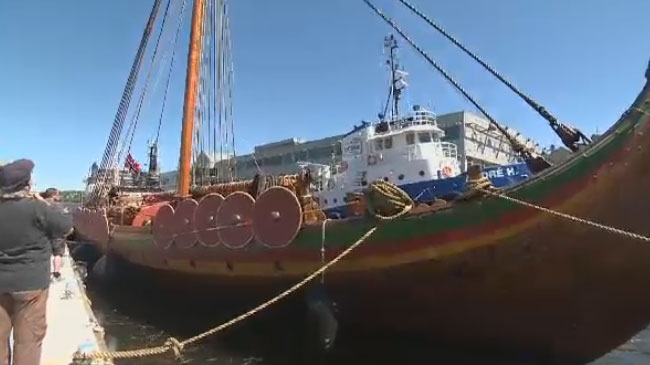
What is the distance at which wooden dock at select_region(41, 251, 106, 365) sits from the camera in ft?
18.1

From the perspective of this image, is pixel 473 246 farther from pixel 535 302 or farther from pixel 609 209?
pixel 609 209

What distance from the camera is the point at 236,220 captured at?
33.3 feet

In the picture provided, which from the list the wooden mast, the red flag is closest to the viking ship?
the wooden mast

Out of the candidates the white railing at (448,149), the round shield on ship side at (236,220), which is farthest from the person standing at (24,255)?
the white railing at (448,149)

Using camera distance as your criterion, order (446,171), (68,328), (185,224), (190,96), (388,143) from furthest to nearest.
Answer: (388,143) < (446,171) < (190,96) < (185,224) < (68,328)

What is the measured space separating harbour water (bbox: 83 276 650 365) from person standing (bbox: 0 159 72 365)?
4640 millimetres

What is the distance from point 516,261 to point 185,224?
7537 millimetres

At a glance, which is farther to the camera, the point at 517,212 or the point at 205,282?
the point at 205,282

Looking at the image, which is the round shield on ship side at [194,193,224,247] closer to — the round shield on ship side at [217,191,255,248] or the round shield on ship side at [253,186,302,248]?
the round shield on ship side at [217,191,255,248]

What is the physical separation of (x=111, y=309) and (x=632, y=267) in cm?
1352

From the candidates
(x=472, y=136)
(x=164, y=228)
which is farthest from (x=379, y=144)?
(x=472, y=136)

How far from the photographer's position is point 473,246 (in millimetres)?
7234

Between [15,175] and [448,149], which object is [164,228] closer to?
[15,175]

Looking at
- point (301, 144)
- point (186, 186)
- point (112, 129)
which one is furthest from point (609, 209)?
point (301, 144)
